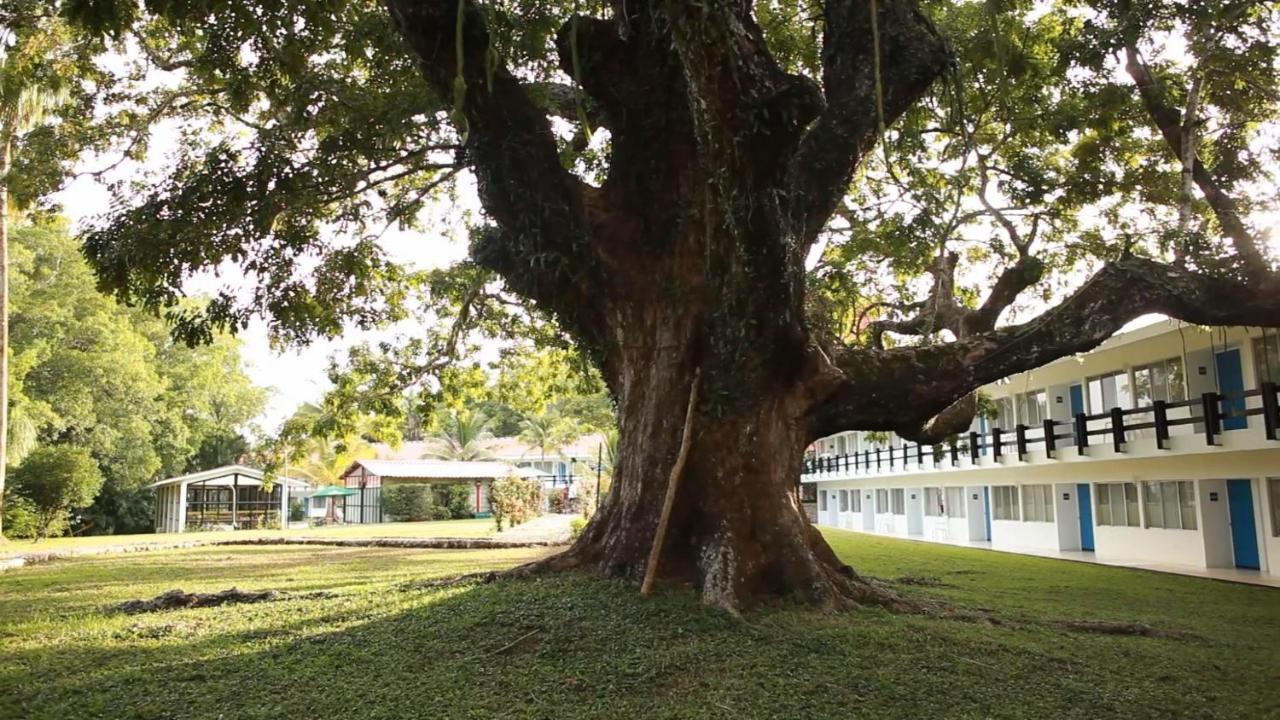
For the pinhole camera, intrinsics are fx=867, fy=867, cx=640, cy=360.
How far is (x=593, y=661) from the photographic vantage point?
5449mm

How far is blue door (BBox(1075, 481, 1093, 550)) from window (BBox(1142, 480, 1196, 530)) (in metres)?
2.88

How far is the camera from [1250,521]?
15797 millimetres

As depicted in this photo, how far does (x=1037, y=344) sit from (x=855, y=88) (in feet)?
9.77

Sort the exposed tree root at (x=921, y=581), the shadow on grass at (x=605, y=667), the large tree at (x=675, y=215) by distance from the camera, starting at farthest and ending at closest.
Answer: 1. the exposed tree root at (x=921, y=581)
2. the large tree at (x=675, y=215)
3. the shadow on grass at (x=605, y=667)

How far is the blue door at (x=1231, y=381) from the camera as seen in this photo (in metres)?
15.4

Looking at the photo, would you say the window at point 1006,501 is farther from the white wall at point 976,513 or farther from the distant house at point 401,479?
the distant house at point 401,479

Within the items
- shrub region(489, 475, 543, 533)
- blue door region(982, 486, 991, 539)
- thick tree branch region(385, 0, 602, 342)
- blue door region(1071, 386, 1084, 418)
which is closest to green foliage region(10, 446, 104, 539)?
shrub region(489, 475, 543, 533)

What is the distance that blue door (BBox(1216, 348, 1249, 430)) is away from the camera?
1542cm

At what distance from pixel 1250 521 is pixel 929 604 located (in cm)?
1183

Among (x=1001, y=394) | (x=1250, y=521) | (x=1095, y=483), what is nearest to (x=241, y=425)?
(x=1001, y=394)

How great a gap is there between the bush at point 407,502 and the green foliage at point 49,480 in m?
14.6

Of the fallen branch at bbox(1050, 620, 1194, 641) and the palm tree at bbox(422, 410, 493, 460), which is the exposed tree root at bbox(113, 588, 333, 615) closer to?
the fallen branch at bbox(1050, 620, 1194, 641)

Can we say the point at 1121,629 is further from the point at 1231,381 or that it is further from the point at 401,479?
the point at 401,479

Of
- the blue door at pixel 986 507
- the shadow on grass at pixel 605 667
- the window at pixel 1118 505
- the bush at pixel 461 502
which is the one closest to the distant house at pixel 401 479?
→ the bush at pixel 461 502
